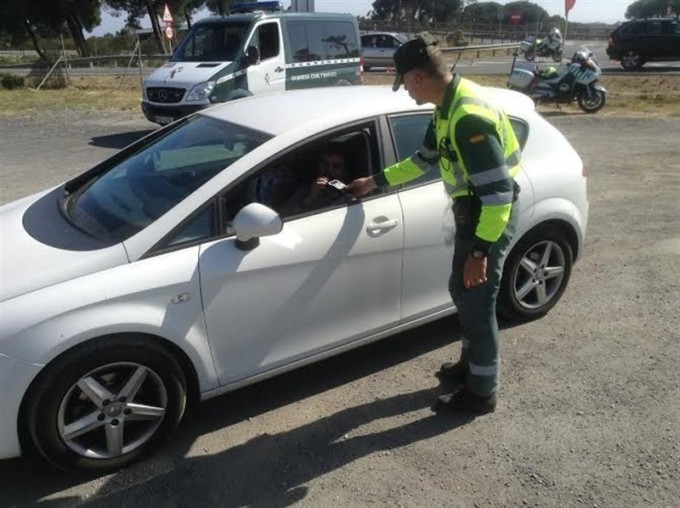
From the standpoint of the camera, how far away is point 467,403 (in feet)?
10.7

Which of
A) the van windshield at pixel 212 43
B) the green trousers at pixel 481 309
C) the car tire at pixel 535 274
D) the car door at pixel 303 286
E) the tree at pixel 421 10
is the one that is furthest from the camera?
the tree at pixel 421 10

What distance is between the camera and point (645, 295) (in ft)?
15.1

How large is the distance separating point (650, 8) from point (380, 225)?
99034 millimetres

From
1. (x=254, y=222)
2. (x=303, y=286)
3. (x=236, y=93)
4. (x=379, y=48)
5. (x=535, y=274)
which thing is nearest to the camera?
(x=254, y=222)

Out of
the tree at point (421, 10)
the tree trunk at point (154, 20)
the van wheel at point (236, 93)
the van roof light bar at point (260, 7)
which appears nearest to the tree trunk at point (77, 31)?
the tree trunk at point (154, 20)

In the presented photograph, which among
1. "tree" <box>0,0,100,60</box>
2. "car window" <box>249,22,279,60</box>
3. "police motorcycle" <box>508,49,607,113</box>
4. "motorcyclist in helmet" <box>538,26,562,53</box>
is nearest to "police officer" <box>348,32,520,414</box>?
"car window" <box>249,22,279,60</box>

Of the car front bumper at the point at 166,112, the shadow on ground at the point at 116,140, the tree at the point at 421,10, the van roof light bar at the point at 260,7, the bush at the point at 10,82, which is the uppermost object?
the tree at the point at 421,10

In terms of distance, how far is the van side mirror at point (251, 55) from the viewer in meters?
11.3

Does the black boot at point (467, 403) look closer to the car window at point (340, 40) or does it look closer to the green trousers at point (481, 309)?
the green trousers at point (481, 309)

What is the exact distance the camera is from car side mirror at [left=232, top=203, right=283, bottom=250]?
109 inches

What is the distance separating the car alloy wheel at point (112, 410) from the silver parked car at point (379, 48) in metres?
24.0

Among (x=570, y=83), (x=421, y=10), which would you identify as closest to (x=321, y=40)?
(x=570, y=83)

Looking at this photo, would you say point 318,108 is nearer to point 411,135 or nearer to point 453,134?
point 411,135

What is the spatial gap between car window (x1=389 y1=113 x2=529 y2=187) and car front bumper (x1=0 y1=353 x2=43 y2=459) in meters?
2.04
